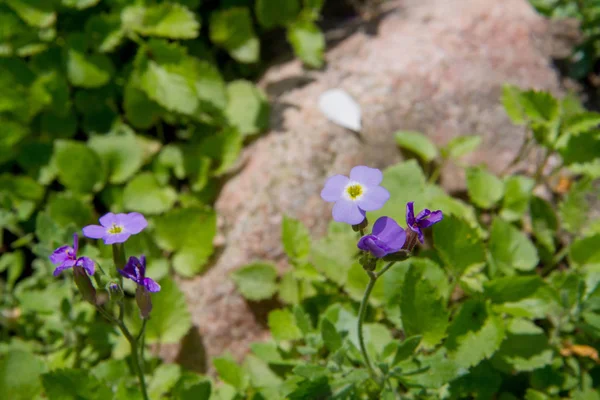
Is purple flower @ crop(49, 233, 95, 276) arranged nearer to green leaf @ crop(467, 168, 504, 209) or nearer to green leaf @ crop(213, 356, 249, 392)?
green leaf @ crop(213, 356, 249, 392)

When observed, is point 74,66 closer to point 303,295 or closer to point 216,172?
point 216,172

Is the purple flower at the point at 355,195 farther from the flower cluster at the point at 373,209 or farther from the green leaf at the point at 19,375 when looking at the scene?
the green leaf at the point at 19,375

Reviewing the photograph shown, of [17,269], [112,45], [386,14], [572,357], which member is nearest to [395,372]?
[572,357]

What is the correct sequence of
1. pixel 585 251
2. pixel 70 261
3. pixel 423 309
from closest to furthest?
pixel 70 261 < pixel 423 309 < pixel 585 251

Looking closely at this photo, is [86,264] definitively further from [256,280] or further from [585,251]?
[585,251]

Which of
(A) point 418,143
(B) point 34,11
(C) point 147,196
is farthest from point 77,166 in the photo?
(A) point 418,143

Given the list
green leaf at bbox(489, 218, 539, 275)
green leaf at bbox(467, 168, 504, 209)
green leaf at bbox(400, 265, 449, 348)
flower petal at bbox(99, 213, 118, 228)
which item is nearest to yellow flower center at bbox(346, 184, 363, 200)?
green leaf at bbox(400, 265, 449, 348)

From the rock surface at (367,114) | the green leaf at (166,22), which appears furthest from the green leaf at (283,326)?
the green leaf at (166,22)
